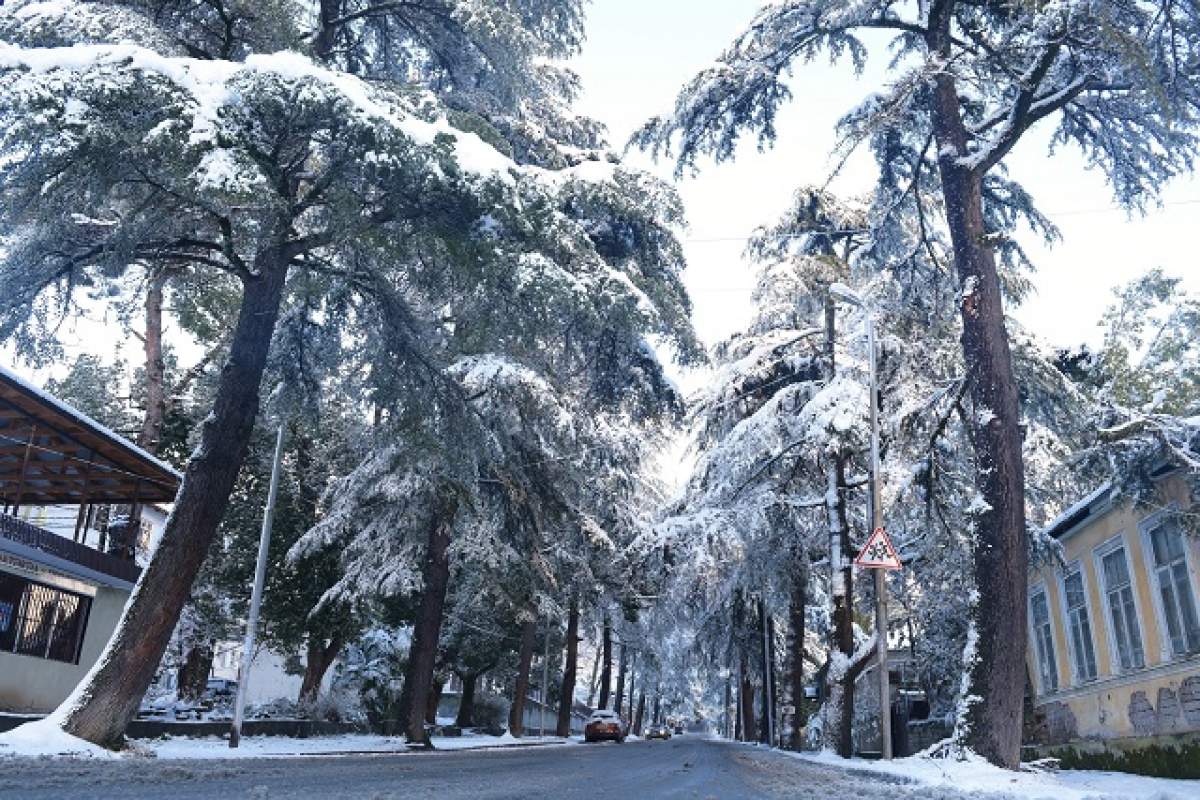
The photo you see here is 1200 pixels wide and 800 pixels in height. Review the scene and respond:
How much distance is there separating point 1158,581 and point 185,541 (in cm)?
1484

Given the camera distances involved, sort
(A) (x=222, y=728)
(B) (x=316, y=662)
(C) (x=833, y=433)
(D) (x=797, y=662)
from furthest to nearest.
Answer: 1. (B) (x=316, y=662)
2. (D) (x=797, y=662)
3. (A) (x=222, y=728)
4. (C) (x=833, y=433)

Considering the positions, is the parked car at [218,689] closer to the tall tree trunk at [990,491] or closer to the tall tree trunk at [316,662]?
the tall tree trunk at [316,662]

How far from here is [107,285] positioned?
15.6 m

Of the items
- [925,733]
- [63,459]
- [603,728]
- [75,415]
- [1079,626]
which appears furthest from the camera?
[603,728]

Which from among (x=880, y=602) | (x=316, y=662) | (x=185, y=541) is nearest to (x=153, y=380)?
(x=316, y=662)

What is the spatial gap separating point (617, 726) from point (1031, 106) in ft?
99.1

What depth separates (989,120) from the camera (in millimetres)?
13391

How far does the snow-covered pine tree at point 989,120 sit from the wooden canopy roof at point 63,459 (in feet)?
40.9

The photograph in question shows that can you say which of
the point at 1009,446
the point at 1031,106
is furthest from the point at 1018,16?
the point at 1009,446

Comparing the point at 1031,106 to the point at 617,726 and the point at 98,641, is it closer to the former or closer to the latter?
the point at 98,641

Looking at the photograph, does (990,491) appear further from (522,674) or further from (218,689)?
(218,689)

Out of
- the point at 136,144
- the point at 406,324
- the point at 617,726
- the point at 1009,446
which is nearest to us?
the point at 136,144

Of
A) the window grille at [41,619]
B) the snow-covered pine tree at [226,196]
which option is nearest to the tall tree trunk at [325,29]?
the snow-covered pine tree at [226,196]

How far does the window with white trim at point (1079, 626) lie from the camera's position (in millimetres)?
17811
